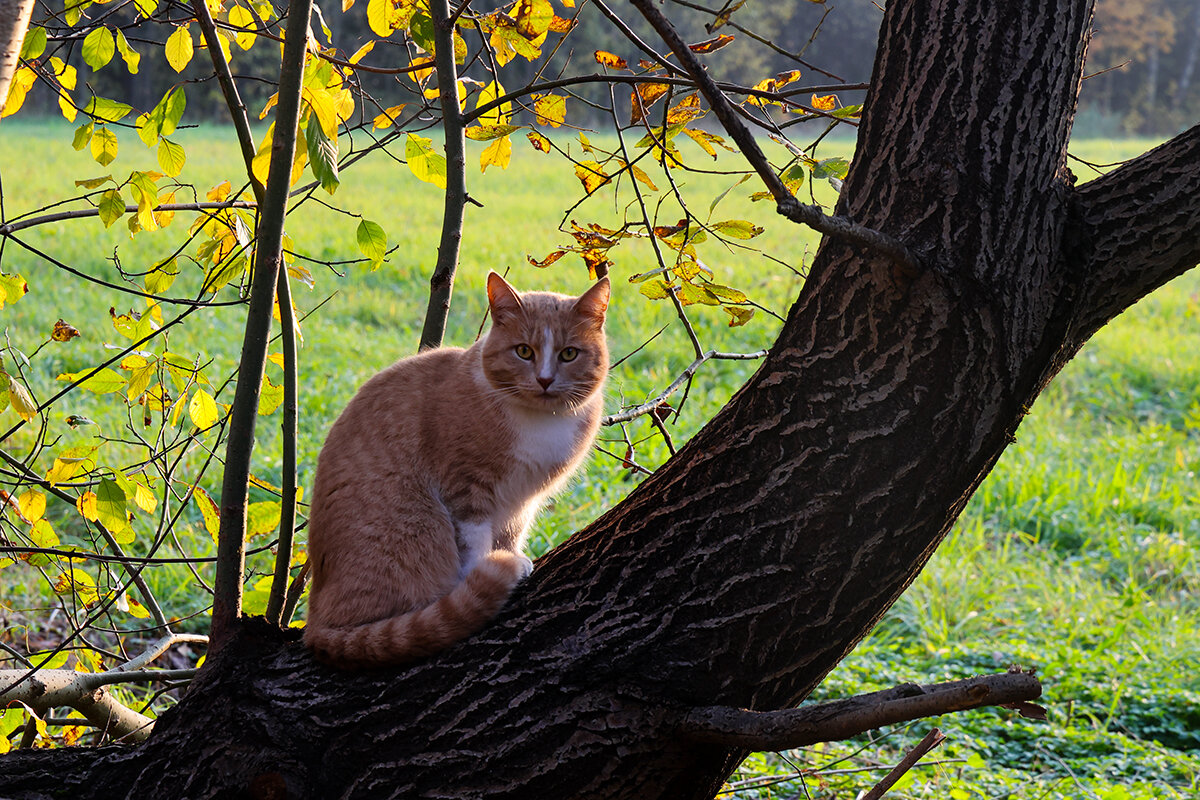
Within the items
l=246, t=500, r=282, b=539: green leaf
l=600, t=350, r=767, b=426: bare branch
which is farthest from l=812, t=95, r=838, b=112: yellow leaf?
l=246, t=500, r=282, b=539: green leaf

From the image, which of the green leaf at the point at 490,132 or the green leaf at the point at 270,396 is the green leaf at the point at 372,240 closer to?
the green leaf at the point at 490,132

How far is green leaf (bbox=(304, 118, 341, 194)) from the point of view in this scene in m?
1.40

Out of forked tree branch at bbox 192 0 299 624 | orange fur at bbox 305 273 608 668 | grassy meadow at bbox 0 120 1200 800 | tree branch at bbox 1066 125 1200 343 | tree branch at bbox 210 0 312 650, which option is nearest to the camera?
tree branch at bbox 1066 125 1200 343

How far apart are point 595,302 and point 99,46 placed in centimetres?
126

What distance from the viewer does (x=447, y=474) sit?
214 centimetres

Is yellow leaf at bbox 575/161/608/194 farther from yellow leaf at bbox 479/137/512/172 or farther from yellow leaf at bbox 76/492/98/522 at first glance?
yellow leaf at bbox 76/492/98/522

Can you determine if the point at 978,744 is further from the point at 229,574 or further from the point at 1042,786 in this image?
the point at 229,574

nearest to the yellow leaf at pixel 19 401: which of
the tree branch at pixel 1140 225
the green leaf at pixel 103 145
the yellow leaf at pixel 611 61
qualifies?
the green leaf at pixel 103 145

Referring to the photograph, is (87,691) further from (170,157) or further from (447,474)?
(170,157)

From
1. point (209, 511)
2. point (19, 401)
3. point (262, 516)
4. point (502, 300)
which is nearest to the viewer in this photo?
point (19, 401)

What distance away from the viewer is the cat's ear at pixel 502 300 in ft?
7.77

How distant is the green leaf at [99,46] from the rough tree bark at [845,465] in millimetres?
1442

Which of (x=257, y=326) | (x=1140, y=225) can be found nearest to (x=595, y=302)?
(x=257, y=326)

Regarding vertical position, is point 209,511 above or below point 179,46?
below
